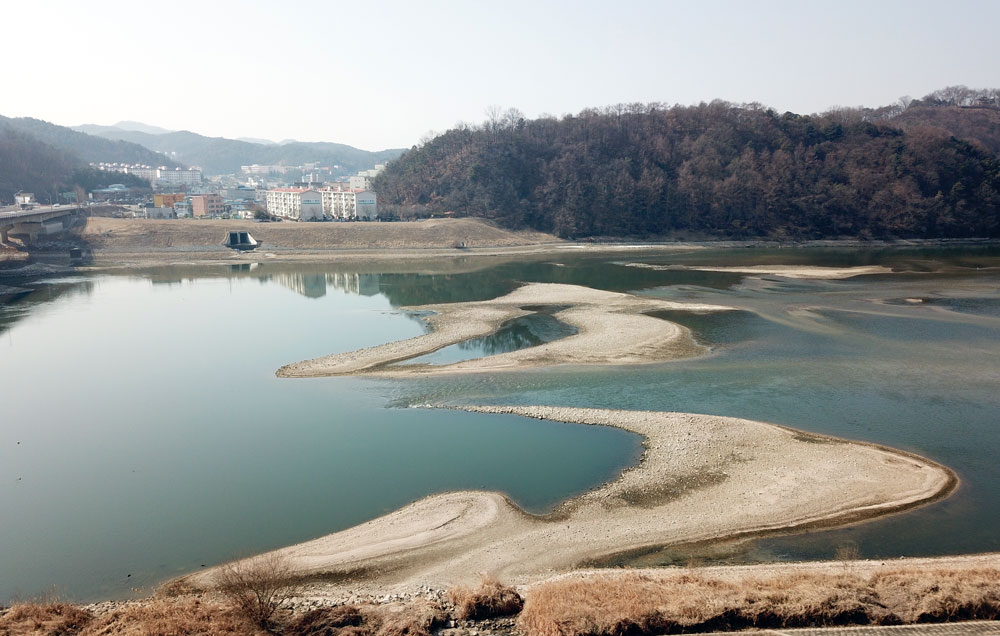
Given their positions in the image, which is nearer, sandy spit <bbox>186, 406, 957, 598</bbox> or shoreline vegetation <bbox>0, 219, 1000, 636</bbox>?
shoreline vegetation <bbox>0, 219, 1000, 636</bbox>

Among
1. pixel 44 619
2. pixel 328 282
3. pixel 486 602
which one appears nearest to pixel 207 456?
pixel 44 619

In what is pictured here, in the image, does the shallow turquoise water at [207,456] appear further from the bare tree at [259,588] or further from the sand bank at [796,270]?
the sand bank at [796,270]

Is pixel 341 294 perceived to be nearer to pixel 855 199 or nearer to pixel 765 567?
pixel 765 567

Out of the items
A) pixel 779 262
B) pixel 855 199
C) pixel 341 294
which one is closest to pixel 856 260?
pixel 779 262

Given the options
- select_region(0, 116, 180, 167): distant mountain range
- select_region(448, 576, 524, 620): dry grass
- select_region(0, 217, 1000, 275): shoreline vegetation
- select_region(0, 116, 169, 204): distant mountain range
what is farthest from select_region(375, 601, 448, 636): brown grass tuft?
select_region(0, 116, 180, 167): distant mountain range

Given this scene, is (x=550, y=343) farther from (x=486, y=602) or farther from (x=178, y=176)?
(x=178, y=176)

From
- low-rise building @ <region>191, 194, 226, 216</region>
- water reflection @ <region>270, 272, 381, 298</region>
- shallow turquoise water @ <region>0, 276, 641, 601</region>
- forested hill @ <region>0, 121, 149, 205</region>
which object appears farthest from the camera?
forested hill @ <region>0, 121, 149, 205</region>

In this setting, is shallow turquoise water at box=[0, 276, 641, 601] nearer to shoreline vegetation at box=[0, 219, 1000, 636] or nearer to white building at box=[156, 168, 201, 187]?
shoreline vegetation at box=[0, 219, 1000, 636]
